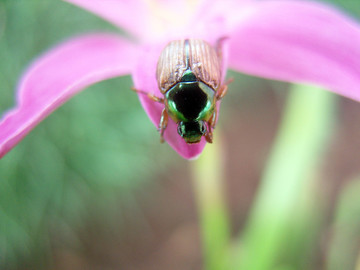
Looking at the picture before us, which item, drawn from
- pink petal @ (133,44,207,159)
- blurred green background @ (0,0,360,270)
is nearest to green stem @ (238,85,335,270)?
blurred green background @ (0,0,360,270)

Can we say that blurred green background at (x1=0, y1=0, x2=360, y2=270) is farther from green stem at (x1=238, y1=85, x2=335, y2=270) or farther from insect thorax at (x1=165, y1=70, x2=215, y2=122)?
insect thorax at (x1=165, y1=70, x2=215, y2=122)

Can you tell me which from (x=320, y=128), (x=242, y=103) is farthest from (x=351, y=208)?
(x=242, y=103)

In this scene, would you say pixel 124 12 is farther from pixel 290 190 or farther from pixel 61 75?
pixel 290 190

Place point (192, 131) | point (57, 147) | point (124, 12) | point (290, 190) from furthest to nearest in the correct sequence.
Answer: point (57, 147) < point (290, 190) < point (124, 12) < point (192, 131)

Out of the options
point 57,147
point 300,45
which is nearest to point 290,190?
point 300,45

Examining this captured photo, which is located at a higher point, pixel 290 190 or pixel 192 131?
pixel 290 190
